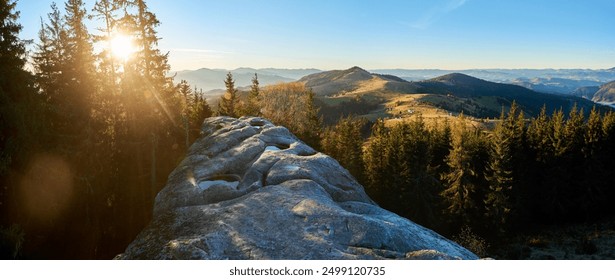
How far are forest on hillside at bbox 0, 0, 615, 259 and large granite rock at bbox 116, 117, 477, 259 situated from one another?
6.12 meters

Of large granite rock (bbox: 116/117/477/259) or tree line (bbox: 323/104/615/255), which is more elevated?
large granite rock (bbox: 116/117/477/259)

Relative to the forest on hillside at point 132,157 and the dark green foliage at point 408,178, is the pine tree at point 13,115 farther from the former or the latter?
the dark green foliage at point 408,178

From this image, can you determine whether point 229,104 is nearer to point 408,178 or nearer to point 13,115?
point 408,178

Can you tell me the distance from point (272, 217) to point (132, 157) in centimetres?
1866

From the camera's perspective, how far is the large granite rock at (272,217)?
1432 cm

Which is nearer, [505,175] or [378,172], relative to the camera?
[505,175]

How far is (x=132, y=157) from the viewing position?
2958 cm

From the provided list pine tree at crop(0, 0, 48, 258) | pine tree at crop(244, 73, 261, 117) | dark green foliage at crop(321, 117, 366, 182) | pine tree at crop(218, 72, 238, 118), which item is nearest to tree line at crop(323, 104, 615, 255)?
dark green foliage at crop(321, 117, 366, 182)

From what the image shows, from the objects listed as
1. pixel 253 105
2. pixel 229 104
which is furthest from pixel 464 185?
pixel 229 104

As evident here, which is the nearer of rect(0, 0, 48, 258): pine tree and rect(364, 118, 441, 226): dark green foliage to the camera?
rect(0, 0, 48, 258): pine tree

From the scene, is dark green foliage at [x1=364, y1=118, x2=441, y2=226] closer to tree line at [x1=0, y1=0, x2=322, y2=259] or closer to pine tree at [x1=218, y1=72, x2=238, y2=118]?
pine tree at [x1=218, y1=72, x2=238, y2=118]

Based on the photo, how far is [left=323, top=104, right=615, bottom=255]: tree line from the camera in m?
50.2

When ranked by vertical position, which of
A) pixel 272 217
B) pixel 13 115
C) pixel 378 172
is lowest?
pixel 378 172

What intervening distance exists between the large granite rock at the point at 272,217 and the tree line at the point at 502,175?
31183mm
